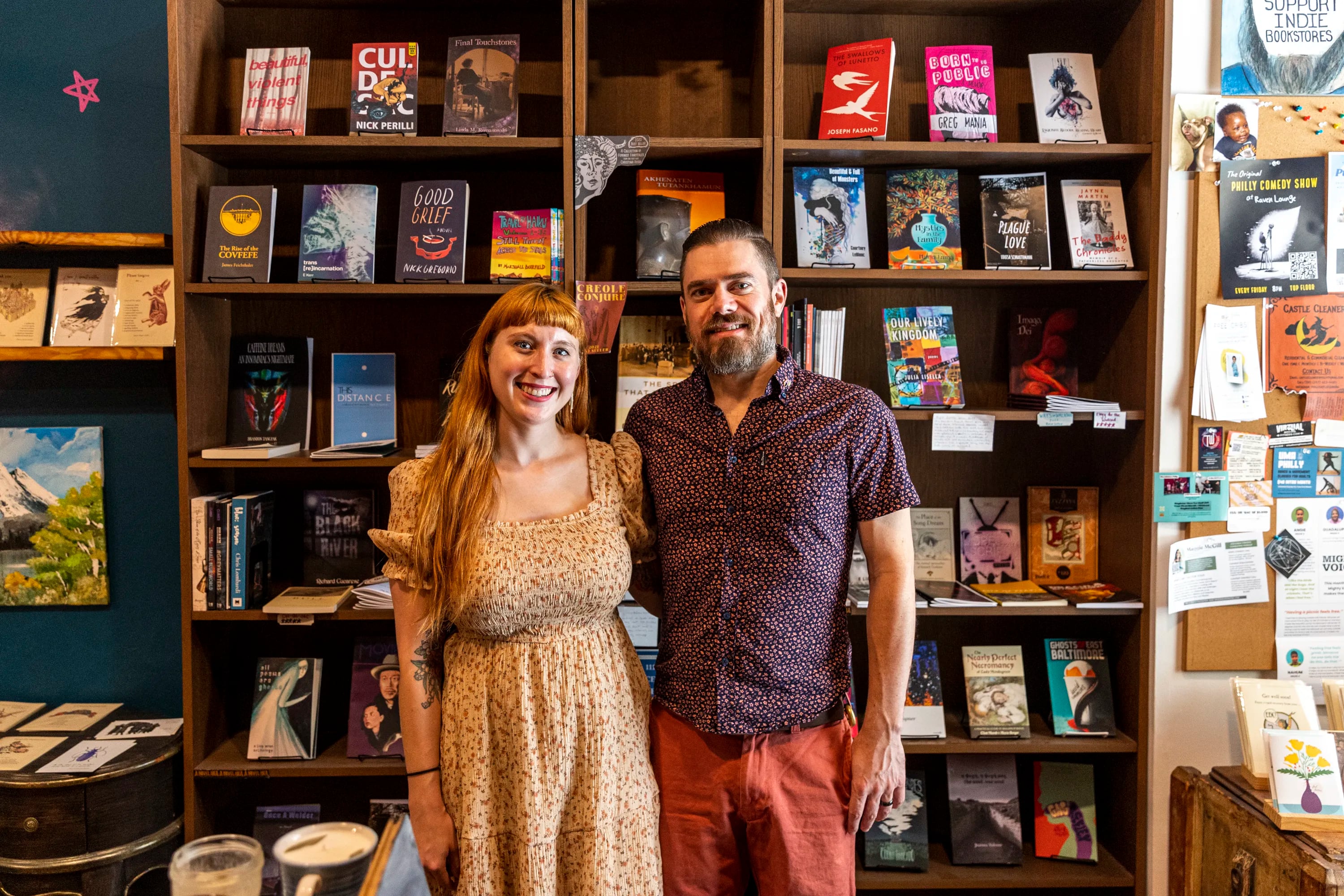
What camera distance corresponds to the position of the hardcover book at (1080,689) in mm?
2232

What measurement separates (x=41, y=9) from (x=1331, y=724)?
12.3 ft

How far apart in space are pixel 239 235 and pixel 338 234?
0.23 metres

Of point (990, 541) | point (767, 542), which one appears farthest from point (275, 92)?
point (990, 541)

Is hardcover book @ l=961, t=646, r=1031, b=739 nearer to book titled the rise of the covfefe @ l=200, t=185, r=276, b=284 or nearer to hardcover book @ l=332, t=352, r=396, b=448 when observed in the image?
hardcover book @ l=332, t=352, r=396, b=448

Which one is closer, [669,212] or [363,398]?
[669,212]

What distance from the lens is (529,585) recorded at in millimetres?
1395

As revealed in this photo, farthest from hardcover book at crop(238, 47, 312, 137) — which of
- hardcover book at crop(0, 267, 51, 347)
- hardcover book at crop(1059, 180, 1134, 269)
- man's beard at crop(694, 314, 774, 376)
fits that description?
hardcover book at crop(1059, 180, 1134, 269)

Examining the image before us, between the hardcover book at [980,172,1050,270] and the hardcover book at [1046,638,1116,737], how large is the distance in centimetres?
102

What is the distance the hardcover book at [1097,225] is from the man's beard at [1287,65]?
39 cm

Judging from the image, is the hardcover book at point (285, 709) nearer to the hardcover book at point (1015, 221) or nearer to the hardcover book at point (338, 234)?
the hardcover book at point (338, 234)

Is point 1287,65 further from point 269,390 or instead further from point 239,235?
point 269,390

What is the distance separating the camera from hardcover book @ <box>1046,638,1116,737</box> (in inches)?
87.9

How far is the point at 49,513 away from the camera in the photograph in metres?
2.39

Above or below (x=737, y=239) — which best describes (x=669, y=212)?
above
